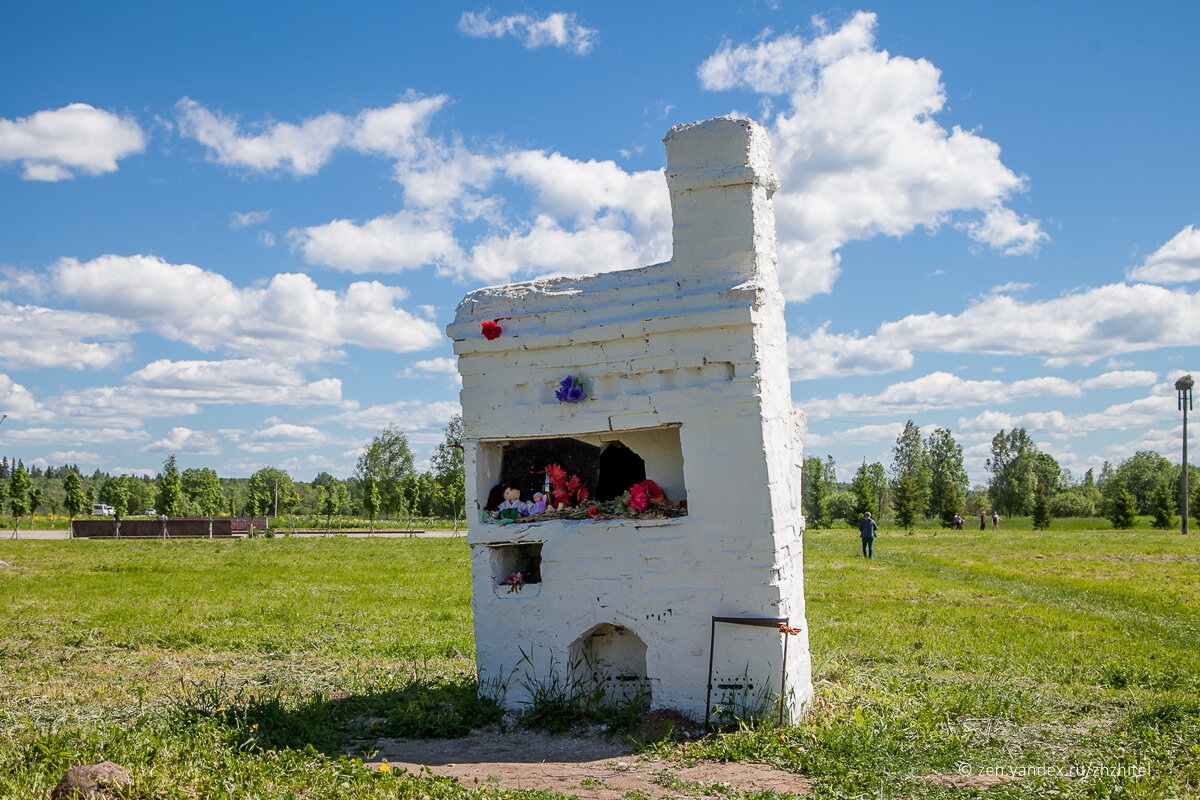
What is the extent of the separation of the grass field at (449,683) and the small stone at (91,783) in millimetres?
140

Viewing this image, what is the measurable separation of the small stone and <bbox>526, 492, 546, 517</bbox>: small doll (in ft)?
12.8

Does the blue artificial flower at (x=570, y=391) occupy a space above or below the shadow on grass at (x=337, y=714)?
above

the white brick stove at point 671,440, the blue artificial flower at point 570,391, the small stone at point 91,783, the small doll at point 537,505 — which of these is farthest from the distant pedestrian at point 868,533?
the small stone at point 91,783

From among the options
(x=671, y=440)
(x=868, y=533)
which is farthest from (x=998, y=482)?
(x=671, y=440)

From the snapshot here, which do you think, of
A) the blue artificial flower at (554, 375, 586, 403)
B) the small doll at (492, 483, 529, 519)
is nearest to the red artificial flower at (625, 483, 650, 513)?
the blue artificial flower at (554, 375, 586, 403)

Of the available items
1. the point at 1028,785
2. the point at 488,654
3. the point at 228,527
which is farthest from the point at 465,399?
the point at 228,527

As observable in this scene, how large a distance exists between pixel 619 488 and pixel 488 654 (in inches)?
79.7

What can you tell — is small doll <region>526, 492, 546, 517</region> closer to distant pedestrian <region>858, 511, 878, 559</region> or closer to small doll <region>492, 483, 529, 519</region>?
small doll <region>492, 483, 529, 519</region>

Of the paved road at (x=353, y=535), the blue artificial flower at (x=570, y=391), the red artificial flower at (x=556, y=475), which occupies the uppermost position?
the blue artificial flower at (x=570, y=391)

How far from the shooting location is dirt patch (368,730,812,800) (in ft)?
19.4

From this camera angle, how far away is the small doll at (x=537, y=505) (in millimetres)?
8312

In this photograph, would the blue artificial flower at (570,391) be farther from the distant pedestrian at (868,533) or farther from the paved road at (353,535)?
the paved road at (353,535)

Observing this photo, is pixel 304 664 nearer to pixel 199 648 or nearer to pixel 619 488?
pixel 199 648

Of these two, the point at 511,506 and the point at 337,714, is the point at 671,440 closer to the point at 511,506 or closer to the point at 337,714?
the point at 511,506
